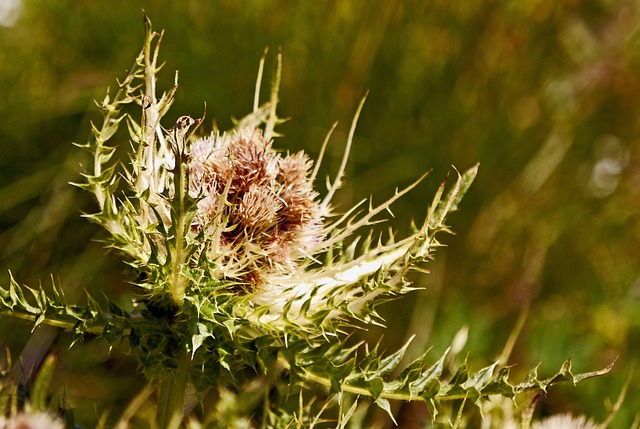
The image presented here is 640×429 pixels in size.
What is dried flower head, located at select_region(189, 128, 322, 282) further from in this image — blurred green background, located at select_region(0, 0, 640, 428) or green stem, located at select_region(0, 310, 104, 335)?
blurred green background, located at select_region(0, 0, 640, 428)

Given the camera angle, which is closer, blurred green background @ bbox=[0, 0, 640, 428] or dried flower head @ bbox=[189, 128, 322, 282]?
dried flower head @ bbox=[189, 128, 322, 282]

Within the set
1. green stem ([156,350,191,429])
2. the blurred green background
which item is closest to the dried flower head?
green stem ([156,350,191,429])

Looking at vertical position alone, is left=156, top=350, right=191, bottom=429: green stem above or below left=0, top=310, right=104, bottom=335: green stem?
below

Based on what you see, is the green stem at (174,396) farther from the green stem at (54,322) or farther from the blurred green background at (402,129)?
the blurred green background at (402,129)

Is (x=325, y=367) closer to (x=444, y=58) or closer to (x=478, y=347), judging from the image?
(x=478, y=347)

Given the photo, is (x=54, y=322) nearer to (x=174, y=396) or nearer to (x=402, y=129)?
(x=174, y=396)

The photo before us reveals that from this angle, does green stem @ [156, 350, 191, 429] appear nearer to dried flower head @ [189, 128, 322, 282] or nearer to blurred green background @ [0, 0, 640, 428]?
dried flower head @ [189, 128, 322, 282]

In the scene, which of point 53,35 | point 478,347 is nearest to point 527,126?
point 478,347
